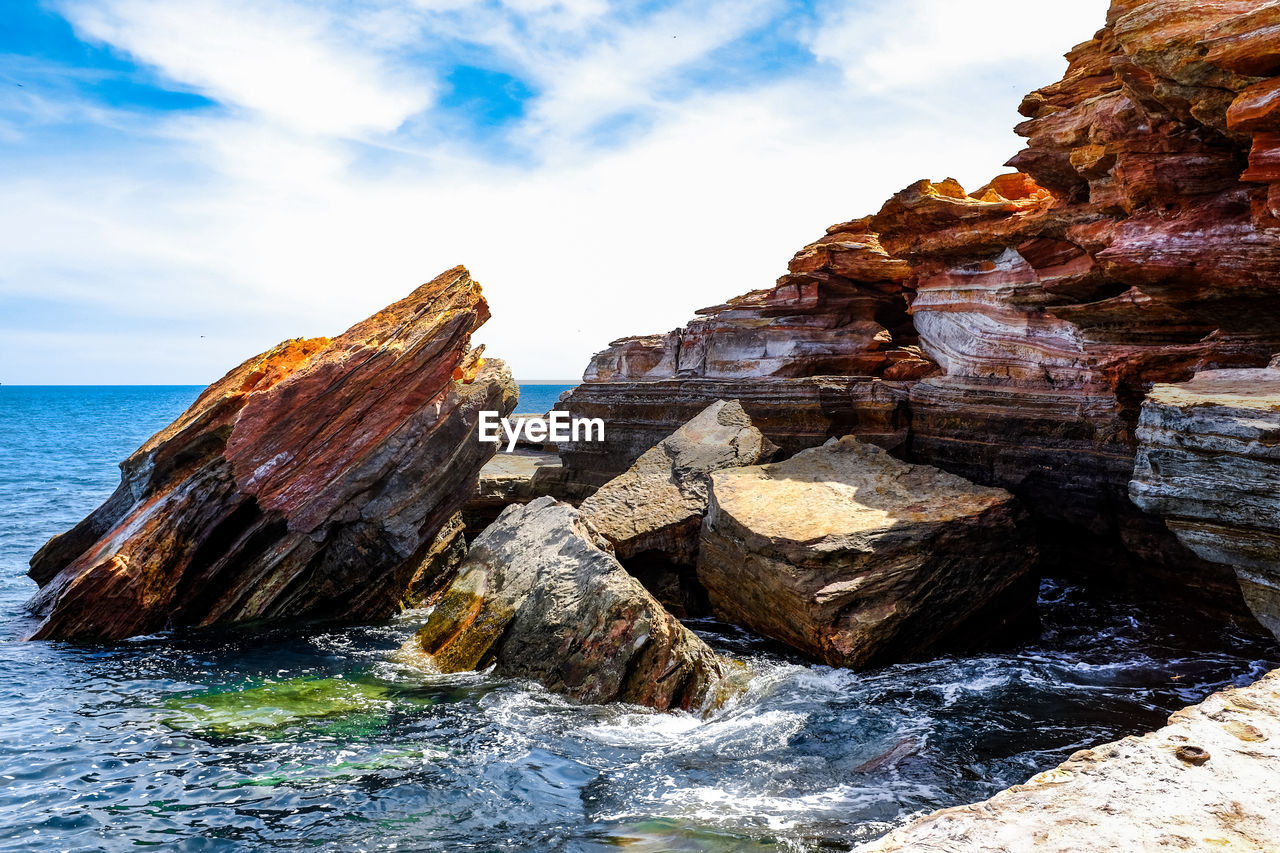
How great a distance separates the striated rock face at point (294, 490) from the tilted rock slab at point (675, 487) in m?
2.38

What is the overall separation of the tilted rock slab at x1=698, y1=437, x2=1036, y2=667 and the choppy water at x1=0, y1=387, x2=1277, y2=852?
0.44 m

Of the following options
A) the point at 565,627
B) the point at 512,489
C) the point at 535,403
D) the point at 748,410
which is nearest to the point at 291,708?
the point at 565,627

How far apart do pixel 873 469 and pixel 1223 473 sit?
4876 millimetres

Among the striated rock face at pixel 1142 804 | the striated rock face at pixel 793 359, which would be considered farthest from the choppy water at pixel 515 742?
the striated rock face at pixel 793 359

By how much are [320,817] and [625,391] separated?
13.5 metres

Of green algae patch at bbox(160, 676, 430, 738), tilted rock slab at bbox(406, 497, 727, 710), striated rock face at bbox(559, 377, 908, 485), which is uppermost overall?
striated rock face at bbox(559, 377, 908, 485)

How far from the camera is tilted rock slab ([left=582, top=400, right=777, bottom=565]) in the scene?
1239 centimetres

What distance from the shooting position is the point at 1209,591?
36.1 ft

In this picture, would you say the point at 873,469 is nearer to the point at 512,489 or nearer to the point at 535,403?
the point at 512,489

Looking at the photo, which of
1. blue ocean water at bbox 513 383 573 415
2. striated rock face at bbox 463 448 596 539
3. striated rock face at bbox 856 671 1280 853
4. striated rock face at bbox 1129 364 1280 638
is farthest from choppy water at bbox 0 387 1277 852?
blue ocean water at bbox 513 383 573 415

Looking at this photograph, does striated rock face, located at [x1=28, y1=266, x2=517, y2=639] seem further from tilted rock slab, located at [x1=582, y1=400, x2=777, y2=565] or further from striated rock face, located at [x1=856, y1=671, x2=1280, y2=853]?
striated rock face, located at [x1=856, y1=671, x2=1280, y2=853]

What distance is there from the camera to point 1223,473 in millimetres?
8023

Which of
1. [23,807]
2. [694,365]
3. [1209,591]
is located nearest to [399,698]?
[23,807]

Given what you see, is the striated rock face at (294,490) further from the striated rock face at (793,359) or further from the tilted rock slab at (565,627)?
the striated rock face at (793,359)
